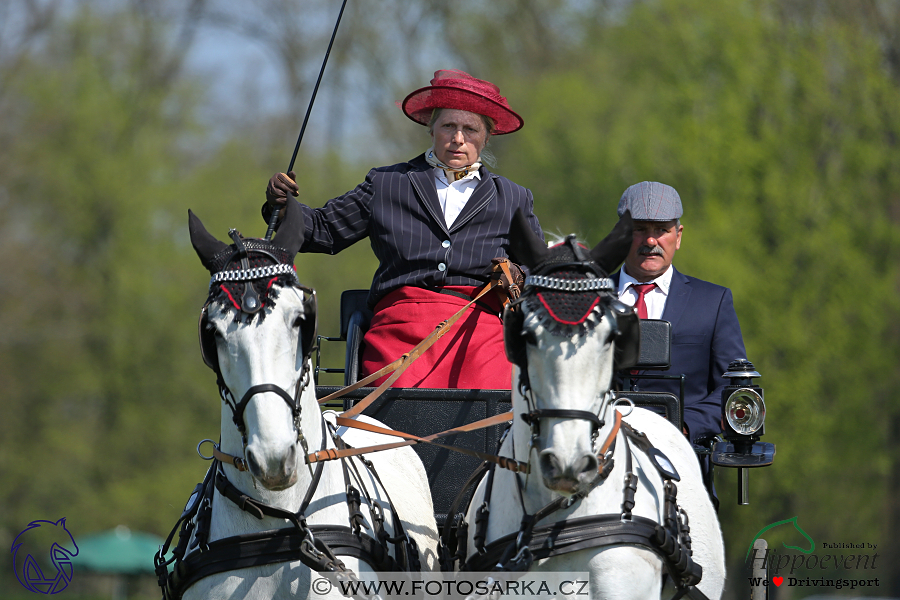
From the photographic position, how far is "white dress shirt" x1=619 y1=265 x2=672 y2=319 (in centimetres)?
555

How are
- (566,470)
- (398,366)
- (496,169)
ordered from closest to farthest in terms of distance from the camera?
(566,470) < (398,366) < (496,169)

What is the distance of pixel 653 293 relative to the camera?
5.61 metres

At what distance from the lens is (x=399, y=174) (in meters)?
5.21

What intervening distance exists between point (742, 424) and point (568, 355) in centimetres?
170

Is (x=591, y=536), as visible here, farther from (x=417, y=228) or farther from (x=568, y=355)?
(x=417, y=228)

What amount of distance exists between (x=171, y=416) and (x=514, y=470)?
17.9 meters

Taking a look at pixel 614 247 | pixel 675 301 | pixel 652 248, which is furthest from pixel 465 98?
pixel 614 247

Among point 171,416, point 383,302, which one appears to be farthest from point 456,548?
point 171,416

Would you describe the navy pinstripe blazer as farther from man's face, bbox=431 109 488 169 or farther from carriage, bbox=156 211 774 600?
carriage, bbox=156 211 774 600

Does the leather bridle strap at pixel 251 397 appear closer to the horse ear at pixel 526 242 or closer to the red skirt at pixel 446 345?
the horse ear at pixel 526 242

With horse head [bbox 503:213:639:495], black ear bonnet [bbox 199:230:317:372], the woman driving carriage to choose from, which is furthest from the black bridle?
the woman driving carriage

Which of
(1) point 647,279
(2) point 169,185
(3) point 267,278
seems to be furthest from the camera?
(2) point 169,185

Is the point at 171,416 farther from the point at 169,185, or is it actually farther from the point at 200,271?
the point at 169,185

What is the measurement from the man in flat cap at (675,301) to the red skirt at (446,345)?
849mm
